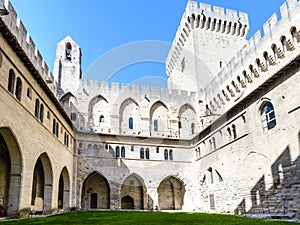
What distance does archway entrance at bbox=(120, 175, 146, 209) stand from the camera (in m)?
26.3

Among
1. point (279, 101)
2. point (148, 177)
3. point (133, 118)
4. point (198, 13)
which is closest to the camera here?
point (279, 101)

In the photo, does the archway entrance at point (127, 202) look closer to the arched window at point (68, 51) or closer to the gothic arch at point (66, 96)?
the gothic arch at point (66, 96)

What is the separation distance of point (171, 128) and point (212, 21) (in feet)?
47.4

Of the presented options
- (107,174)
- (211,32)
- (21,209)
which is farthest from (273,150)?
(211,32)

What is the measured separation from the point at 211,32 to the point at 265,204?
23.3 meters

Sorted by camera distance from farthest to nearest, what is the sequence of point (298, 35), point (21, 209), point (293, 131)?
point (298, 35) < point (293, 131) < point (21, 209)

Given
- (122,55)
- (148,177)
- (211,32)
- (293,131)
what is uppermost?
(211,32)

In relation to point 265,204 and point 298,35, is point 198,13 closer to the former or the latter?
point 298,35

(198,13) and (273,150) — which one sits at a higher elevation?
(198,13)

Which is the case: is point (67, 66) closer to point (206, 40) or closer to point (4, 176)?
point (4, 176)

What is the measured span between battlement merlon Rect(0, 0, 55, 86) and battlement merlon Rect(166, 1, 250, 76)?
65.5ft

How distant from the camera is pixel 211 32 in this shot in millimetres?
33281

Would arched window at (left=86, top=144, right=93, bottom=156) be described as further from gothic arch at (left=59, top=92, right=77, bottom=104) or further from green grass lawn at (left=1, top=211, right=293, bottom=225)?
green grass lawn at (left=1, top=211, right=293, bottom=225)

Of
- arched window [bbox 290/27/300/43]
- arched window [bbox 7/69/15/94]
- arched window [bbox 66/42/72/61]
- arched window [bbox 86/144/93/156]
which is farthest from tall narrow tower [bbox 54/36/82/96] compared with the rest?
arched window [bbox 290/27/300/43]
